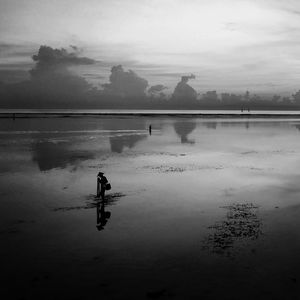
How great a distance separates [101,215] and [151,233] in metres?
3.50

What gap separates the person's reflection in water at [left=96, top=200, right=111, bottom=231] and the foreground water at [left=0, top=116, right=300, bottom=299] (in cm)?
10

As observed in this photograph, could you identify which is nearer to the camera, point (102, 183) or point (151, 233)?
point (151, 233)

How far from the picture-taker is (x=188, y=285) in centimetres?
1097

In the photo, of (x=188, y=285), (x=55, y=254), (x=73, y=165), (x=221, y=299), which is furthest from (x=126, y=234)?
(x=73, y=165)

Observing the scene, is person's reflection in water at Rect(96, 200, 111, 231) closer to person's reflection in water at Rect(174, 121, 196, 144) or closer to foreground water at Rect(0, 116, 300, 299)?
foreground water at Rect(0, 116, 300, 299)

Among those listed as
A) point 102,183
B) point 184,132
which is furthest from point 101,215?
point 184,132

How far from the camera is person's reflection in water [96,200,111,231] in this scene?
53.4ft

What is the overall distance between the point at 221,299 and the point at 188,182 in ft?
51.2

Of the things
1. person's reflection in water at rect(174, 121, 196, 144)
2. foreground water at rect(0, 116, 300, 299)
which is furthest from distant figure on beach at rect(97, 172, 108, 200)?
person's reflection in water at rect(174, 121, 196, 144)

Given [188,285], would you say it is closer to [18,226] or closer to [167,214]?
[167,214]

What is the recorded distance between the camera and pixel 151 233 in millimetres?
15344

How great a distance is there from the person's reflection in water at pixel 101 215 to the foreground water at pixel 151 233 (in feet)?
0.34

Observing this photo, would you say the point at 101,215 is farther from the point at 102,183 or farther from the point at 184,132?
the point at 184,132

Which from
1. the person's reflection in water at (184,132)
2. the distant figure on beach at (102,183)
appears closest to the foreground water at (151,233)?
the distant figure on beach at (102,183)
